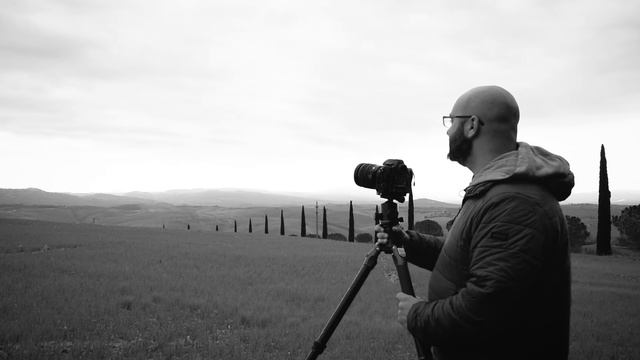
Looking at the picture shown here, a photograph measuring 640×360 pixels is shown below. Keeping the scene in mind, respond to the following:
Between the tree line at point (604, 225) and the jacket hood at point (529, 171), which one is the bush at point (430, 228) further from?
the jacket hood at point (529, 171)

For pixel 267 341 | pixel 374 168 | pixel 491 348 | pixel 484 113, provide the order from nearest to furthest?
pixel 491 348, pixel 484 113, pixel 374 168, pixel 267 341

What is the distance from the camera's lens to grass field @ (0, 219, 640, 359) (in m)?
6.88

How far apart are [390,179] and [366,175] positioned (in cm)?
20

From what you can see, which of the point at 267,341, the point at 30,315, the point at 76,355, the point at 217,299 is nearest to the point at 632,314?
the point at 267,341

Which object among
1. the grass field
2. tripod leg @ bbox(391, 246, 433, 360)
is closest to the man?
tripod leg @ bbox(391, 246, 433, 360)

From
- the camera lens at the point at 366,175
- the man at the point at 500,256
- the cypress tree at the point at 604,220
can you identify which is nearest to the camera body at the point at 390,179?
the camera lens at the point at 366,175

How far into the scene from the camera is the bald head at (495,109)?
2.52 meters

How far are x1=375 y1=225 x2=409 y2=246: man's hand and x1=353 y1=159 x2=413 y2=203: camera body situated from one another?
0.79 feet

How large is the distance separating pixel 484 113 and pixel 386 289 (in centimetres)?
1139

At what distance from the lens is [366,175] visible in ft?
10.9

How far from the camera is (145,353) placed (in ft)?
21.2

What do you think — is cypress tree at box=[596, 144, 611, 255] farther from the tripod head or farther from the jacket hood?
the jacket hood

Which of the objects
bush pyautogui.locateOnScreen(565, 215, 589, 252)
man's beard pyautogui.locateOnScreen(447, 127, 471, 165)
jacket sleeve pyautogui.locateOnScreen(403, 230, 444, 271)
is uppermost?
man's beard pyautogui.locateOnScreen(447, 127, 471, 165)

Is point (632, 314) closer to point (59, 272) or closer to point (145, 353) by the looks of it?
point (145, 353)
